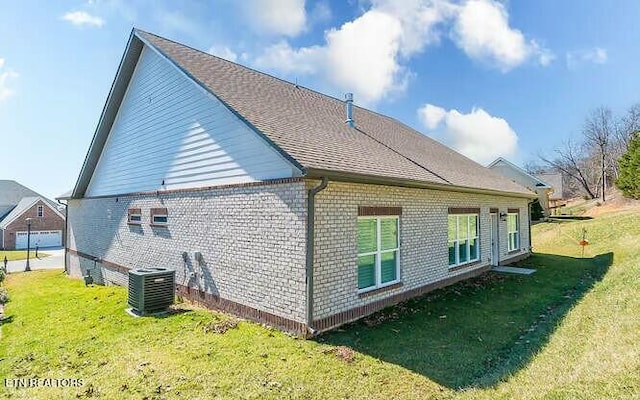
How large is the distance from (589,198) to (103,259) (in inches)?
2547

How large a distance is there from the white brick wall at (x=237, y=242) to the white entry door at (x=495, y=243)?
10825mm

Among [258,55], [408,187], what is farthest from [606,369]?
[258,55]

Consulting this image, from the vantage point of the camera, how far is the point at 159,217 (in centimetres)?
1152

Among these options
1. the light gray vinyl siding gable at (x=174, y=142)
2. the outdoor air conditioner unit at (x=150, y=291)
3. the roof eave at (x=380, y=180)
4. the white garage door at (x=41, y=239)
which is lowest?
the white garage door at (x=41, y=239)

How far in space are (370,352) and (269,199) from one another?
356cm

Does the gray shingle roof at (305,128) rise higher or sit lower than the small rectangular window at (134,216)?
higher

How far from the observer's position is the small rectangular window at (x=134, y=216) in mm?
12572

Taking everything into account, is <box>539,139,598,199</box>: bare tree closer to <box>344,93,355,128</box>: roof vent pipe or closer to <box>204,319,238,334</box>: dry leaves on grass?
<box>344,93,355,128</box>: roof vent pipe

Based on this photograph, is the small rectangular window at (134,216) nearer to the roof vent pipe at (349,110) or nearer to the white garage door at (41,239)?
the roof vent pipe at (349,110)

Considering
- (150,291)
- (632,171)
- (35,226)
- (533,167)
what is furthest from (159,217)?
(533,167)

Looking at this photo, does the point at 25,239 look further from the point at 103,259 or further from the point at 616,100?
the point at 616,100

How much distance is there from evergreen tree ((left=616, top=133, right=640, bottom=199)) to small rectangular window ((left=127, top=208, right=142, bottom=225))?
3532 centimetres

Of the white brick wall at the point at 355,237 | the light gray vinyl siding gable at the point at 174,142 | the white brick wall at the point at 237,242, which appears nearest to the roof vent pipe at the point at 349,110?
the white brick wall at the point at 355,237

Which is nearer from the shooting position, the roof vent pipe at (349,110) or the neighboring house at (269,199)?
the neighboring house at (269,199)
